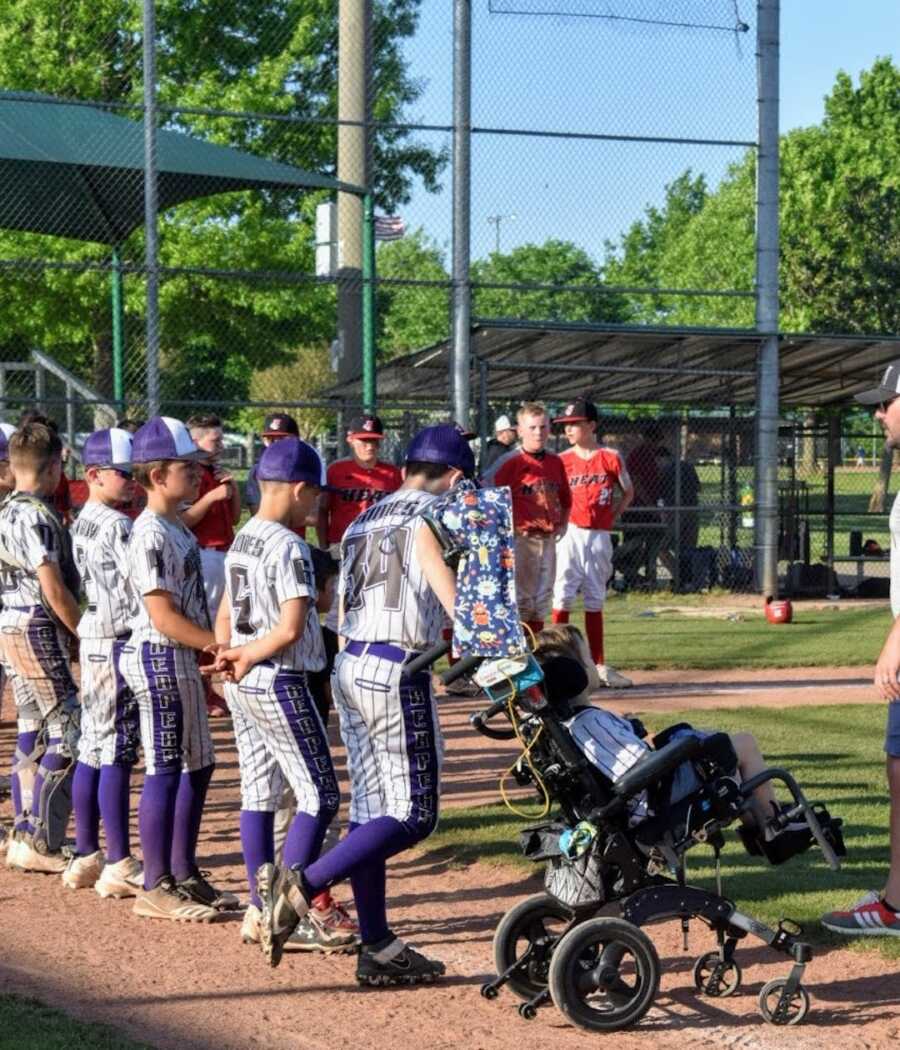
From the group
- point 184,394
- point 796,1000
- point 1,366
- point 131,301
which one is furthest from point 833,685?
point 184,394

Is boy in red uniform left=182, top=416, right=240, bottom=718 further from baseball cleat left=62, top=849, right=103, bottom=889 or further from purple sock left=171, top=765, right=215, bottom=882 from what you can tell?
purple sock left=171, top=765, right=215, bottom=882

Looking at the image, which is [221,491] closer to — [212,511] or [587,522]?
[212,511]

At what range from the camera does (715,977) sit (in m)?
4.78

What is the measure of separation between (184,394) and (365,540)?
20839 mm

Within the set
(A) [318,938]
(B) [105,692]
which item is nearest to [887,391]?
(A) [318,938]

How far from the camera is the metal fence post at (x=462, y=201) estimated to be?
13148 mm

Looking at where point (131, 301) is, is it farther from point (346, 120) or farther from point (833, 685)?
point (833, 685)

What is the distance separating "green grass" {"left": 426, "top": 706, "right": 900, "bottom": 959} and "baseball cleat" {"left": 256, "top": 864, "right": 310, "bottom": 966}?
1.81m

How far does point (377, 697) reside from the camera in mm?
4973

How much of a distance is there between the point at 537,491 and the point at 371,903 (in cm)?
610

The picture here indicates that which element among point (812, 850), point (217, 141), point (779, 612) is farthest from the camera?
point (217, 141)

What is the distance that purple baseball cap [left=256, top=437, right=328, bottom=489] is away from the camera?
534 cm

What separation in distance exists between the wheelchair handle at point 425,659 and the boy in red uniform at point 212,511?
383cm

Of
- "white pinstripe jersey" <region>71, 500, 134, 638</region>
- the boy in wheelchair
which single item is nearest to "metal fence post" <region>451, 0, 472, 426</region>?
"white pinstripe jersey" <region>71, 500, 134, 638</region>
